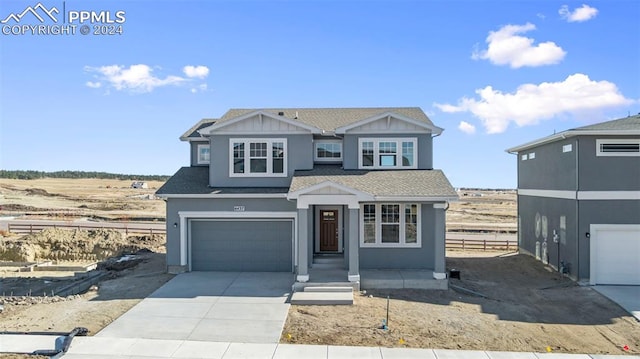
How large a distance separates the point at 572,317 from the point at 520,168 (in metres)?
12.1

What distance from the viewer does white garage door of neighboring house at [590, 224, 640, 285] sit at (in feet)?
49.1

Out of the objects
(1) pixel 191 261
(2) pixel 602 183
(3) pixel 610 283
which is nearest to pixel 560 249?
(3) pixel 610 283

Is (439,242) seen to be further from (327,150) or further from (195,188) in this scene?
(195,188)

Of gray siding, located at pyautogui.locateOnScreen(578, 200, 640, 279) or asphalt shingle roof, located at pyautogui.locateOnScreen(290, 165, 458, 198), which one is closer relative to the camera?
asphalt shingle roof, located at pyautogui.locateOnScreen(290, 165, 458, 198)

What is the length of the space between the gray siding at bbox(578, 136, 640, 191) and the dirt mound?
20729mm

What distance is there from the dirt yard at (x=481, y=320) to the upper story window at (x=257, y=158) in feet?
19.6

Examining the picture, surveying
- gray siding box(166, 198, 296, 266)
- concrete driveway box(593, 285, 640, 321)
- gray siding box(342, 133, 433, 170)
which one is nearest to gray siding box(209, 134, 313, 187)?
gray siding box(166, 198, 296, 266)

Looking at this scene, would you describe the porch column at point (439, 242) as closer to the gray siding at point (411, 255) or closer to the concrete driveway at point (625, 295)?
the gray siding at point (411, 255)

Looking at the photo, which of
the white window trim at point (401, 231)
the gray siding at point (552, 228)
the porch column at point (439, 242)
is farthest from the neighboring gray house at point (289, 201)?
the gray siding at point (552, 228)

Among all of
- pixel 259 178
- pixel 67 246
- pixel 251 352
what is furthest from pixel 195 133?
pixel 67 246

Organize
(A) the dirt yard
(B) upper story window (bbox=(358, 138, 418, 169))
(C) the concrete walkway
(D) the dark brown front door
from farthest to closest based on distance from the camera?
(D) the dark brown front door, (B) upper story window (bbox=(358, 138, 418, 169)), (A) the dirt yard, (C) the concrete walkway

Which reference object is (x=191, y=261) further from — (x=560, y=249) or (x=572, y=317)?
(x=560, y=249)

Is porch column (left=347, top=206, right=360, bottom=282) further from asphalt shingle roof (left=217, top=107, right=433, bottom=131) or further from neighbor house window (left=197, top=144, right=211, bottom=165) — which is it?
neighbor house window (left=197, top=144, right=211, bottom=165)

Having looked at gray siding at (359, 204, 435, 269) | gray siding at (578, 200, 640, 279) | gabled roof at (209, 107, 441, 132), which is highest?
gabled roof at (209, 107, 441, 132)
